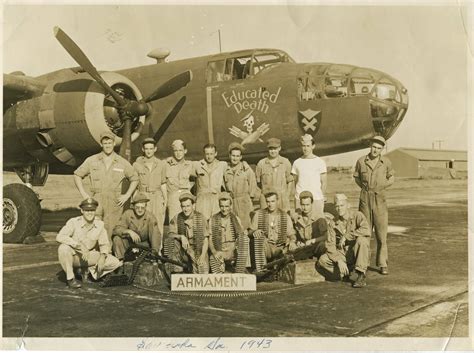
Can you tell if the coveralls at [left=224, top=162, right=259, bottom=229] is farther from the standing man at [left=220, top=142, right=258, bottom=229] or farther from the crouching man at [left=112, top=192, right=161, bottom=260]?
the crouching man at [left=112, top=192, right=161, bottom=260]

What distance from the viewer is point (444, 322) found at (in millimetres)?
5828

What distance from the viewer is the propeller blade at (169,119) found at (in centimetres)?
995

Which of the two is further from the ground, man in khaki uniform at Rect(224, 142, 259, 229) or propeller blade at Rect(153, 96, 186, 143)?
propeller blade at Rect(153, 96, 186, 143)

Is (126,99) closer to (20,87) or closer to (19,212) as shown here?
(20,87)

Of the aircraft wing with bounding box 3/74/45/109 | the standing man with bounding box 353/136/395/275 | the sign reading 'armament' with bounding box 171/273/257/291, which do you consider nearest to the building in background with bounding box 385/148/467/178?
the aircraft wing with bounding box 3/74/45/109

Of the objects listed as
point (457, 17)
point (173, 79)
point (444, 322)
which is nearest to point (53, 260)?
point (173, 79)

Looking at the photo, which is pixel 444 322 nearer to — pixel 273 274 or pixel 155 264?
pixel 273 274

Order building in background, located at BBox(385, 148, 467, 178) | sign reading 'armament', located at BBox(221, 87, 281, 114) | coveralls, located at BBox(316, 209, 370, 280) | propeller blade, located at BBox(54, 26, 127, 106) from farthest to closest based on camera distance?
building in background, located at BBox(385, 148, 467, 178) < propeller blade, located at BBox(54, 26, 127, 106) < sign reading 'armament', located at BBox(221, 87, 281, 114) < coveralls, located at BBox(316, 209, 370, 280)

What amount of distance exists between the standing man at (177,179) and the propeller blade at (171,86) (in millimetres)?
2233

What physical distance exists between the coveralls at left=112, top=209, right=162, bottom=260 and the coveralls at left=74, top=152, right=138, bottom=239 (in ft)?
1.95

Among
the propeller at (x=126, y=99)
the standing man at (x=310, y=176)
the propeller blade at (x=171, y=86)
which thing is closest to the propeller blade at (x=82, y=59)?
the propeller at (x=126, y=99)

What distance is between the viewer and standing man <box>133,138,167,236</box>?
7.82m

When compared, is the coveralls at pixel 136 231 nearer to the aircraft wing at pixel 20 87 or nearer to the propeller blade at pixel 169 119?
the propeller blade at pixel 169 119

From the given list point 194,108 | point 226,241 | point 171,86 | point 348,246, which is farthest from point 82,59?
point 348,246
